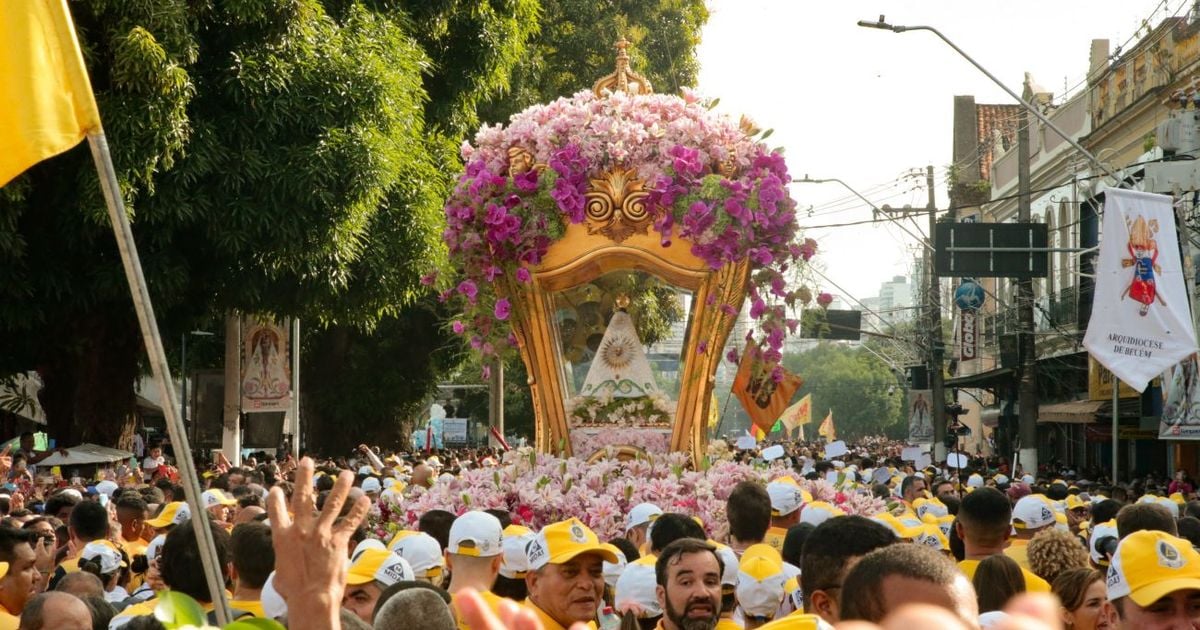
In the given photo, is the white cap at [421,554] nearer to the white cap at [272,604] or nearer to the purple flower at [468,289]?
the white cap at [272,604]

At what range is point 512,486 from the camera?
36.6ft

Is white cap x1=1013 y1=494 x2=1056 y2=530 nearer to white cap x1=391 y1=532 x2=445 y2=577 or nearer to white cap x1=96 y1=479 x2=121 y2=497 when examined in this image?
white cap x1=391 y1=532 x2=445 y2=577

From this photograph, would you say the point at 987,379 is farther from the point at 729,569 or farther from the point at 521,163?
the point at 729,569

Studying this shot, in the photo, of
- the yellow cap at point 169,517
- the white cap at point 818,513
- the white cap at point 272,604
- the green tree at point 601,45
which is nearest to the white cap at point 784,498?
the white cap at point 818,513

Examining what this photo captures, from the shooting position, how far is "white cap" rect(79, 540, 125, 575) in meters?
8.22

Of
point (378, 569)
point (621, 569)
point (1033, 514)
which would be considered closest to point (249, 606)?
point (378, 569)

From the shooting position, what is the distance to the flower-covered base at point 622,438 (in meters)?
11.9

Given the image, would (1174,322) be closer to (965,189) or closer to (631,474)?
(631,474)

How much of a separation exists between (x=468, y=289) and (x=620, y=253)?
1.18m

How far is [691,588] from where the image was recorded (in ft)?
19.8

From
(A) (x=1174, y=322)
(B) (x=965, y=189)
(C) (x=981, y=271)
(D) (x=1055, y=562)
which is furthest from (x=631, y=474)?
(B) (x=965, y=189)

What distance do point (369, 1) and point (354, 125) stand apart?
3100 millimetres

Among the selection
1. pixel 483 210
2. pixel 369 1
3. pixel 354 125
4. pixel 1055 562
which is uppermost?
pixel 369 1

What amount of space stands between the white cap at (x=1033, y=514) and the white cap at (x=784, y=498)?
130cm
